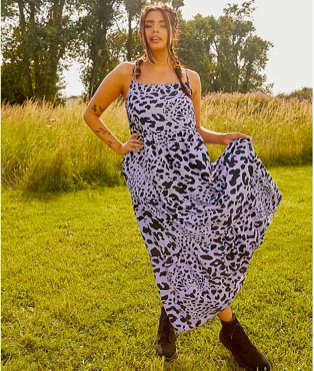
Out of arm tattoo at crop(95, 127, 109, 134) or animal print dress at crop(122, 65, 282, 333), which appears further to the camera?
arm tattoo at crop(95, 127, 109, 134)

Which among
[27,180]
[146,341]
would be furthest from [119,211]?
[146,341]

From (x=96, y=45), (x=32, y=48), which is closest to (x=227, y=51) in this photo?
(x=96, y=45)

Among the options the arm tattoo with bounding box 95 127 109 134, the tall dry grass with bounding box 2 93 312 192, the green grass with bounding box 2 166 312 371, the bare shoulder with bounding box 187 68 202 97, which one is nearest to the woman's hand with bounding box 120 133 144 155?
the arm tattoo with bounding box 95 127 109 134

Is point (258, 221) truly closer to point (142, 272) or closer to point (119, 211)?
point (142, 272)

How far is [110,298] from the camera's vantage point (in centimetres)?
326

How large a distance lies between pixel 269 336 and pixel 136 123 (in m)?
1.47

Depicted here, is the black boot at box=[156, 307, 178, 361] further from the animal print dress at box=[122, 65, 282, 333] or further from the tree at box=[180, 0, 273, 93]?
the tree at box=[180, 0, 273, 93]

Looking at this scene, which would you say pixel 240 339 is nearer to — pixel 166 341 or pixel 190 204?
pixel 166 341

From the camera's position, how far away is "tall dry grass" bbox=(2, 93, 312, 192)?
583cm

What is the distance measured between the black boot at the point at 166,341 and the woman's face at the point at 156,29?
1.44 meters

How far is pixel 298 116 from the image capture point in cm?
841

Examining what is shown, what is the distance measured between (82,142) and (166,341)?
13.1 feet

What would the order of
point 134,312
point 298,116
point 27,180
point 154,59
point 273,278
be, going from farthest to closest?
1. point 298,116
2. point 27,180
3. point 273,278
4. point 134,312
5. point 154,59

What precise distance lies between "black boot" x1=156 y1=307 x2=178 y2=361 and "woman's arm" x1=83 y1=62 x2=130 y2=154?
98cm
